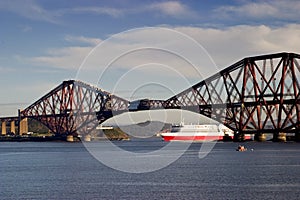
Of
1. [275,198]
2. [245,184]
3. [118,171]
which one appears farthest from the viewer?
[118,171]

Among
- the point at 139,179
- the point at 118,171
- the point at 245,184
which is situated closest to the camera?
the point at 245,184

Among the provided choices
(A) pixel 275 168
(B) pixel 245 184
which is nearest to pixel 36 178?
(B) pixel 245 184

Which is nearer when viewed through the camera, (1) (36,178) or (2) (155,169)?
(1) (36,178)

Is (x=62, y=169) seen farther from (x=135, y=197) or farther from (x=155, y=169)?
(x=135, y=197)

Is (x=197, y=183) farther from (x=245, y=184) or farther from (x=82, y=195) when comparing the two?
(x=82, y=195)

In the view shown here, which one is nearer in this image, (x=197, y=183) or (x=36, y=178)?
(x=197, y=183)

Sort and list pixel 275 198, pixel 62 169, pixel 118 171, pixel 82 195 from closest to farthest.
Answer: pixel 275 198 < pixel 82 195 < pixel 118 171 < pixel 62 169

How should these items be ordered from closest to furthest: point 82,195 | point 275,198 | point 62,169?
point 275,198 < point 82,195 < point 62,169

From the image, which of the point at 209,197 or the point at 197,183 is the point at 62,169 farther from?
the point at 209,197

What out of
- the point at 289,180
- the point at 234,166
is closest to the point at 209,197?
the point at 289,180
